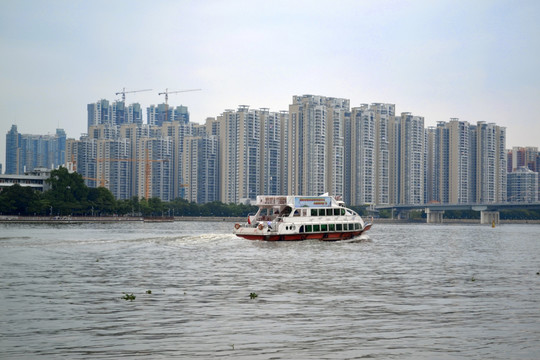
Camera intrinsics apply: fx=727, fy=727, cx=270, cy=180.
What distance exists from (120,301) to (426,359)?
13.8m

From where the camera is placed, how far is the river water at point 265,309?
19406mm

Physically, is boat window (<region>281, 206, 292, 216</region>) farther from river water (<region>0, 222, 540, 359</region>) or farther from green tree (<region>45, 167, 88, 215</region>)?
green tree (<region>45, 167, 88, 215</region>)

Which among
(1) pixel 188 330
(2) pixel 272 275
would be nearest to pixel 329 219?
(2) pixel 272 275

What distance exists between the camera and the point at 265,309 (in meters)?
26.1

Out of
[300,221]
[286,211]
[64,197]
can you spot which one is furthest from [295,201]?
[64,197]

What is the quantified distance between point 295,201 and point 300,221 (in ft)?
6.75

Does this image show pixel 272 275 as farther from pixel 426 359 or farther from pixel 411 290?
pixel 426 359

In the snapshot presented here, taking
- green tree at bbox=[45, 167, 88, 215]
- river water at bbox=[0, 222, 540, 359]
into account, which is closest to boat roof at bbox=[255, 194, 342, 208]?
river water at bbox=[0, 222, 540, 359]

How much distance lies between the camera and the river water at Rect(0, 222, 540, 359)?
19406mm

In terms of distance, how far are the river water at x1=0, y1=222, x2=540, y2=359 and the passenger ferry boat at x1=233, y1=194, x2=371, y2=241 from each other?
21761 mm

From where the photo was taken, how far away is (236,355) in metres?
18.5

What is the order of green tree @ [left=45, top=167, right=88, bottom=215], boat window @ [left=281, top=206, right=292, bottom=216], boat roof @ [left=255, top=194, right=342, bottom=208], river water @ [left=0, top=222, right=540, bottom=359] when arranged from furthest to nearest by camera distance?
green tree @ [left=45, top=167, right=88, bottom=215]
boat window @ [left=281, top=206, right=292, bottom=216]
boat roof @ [left=255, top=194, right=342, bottom=208]
river water @ [left=0, top=222, right=540, bottom=359]

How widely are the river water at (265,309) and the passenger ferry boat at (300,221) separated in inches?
857

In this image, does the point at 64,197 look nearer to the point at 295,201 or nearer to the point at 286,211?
the point at 286,211
